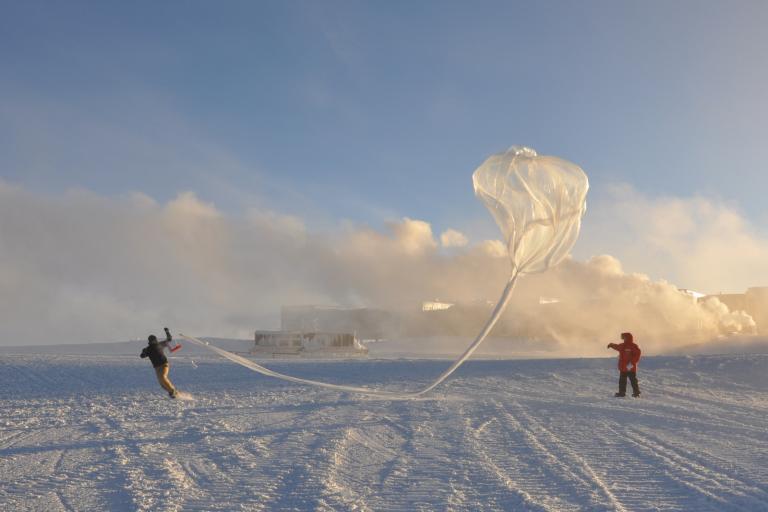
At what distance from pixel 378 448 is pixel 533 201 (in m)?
5.12

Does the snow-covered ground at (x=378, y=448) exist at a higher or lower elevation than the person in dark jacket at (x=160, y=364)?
lower

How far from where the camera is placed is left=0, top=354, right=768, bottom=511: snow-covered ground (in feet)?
20.9

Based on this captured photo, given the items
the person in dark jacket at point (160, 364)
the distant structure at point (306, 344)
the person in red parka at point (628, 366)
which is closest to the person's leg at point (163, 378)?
the person in dark jacket at point (160, 364)

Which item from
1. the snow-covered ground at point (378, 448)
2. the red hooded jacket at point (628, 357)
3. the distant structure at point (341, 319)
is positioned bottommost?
the snow-covered ground at point (378, 448)

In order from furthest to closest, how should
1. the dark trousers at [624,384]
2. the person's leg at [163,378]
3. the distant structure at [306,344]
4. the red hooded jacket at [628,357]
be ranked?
the distant structure at [306,344], the red hooded jacket at [628,357], the dark trousers at [624,384], the person's leg at [163,378]

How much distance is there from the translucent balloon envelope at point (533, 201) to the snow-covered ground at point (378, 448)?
321 cm

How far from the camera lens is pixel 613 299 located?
2470 inches

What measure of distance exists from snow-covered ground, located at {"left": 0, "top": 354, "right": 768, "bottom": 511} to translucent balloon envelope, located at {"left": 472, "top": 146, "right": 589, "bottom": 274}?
321 cm

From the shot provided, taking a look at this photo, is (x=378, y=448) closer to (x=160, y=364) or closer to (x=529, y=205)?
(x=529, y=205)

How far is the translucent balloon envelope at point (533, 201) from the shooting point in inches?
422

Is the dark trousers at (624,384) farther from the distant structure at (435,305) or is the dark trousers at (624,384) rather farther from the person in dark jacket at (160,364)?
the distant structure at (435,305)

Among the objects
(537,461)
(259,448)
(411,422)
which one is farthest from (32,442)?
(537,461)

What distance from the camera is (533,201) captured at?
10.9 metres

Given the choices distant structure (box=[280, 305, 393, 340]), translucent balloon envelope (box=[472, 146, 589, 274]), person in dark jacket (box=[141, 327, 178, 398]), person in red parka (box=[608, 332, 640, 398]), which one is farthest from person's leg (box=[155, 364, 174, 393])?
distant structure (box=[280, 305, 393, 340])
